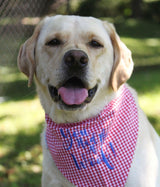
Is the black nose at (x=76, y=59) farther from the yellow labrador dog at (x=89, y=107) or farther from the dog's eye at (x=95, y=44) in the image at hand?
the dog's eye at (x=95, y=44)

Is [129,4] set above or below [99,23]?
below

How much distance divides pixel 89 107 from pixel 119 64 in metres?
0.47

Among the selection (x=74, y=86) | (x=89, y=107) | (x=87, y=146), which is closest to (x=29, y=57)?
(x=74, y=86)

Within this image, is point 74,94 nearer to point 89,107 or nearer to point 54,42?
point 89,107

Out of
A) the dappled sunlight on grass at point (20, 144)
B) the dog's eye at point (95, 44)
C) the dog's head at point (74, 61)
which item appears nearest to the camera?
the dog's head at point (74, 61)

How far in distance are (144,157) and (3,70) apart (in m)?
2.18

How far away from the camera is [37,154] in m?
4.86

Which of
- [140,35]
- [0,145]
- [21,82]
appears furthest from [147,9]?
[0,145]

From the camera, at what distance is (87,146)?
3199mm

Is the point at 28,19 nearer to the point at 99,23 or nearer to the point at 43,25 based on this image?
the point at 43,25

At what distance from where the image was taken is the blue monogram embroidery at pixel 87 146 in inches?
124

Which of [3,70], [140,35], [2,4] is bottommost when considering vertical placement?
[140,35]

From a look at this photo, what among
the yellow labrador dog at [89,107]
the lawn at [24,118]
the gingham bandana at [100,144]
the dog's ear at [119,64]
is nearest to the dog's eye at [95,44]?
the yellow labrador dog at [89,107]

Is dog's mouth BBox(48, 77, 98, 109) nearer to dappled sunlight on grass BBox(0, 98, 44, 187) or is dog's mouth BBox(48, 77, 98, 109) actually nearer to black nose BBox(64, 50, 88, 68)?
black nose BBox(64, 50, 88, 68)
